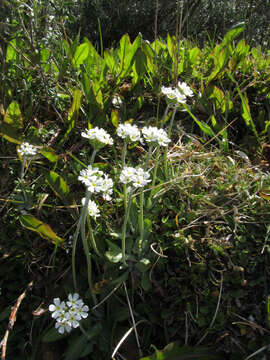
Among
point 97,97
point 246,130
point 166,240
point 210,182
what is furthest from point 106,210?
point 246,130

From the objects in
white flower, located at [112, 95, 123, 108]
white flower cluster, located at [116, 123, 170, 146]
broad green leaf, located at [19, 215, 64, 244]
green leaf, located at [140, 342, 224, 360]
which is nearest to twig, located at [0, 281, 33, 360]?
broad green leaf, located at [19, 215, 64, 244]

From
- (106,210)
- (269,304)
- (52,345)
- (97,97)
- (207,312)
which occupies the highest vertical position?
(97,97)

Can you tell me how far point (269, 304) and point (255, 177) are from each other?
0.63m

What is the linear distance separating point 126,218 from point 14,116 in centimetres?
101

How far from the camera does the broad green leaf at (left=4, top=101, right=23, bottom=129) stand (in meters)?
1.80

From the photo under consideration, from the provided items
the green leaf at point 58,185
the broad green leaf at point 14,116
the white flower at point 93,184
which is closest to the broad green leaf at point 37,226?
the green leaf at point 58,185

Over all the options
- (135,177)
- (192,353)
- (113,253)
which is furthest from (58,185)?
(192,353)

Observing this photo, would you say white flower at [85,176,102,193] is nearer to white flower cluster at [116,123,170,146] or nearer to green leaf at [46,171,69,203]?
white flower cluster at [116,123,170,146]

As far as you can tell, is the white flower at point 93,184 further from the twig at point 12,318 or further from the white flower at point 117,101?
the white flower at point 117,101

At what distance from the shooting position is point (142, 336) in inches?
56.8

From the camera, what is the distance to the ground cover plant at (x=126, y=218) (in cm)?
137

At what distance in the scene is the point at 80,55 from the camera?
212cm

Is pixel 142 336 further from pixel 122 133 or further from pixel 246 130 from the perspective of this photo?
pixel 246 130

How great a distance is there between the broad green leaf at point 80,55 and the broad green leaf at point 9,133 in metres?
0.64
